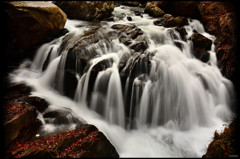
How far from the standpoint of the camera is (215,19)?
978 centimetres

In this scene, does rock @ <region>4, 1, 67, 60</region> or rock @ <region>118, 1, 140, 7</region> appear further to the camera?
rock @ <region>118, 1, 140, 7</region>

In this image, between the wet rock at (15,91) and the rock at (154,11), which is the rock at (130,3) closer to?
the rock at (154,11)

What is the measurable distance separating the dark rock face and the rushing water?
2.17 feet

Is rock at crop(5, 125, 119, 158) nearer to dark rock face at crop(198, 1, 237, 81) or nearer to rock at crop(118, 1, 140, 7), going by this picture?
dark rock face at crop(198, 1, 237, 81)

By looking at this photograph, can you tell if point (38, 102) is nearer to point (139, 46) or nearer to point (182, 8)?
point (139, 46)

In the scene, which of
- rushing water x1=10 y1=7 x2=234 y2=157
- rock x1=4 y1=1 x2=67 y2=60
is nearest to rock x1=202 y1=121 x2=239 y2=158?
rushing water x1=10 y1=7 x2=234 y2=157

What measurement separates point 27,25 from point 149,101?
22.1ft

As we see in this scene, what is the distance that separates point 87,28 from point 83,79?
14.7 feet

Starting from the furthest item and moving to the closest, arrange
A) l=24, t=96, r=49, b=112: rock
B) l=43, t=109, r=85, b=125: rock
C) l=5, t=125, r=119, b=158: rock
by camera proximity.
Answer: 1. l=24, t=96, r=49, b=112: rock
2. l=43, t=109, r=85, b=125: rock
3. l=5, t=125, r=119, b=158: rock

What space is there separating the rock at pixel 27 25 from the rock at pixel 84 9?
8.37 feet

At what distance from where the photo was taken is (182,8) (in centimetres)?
1142

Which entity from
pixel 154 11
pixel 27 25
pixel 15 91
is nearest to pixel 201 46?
pixel 154 11

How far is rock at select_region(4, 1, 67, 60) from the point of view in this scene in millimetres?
6773

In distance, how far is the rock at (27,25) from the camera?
6773 mm
